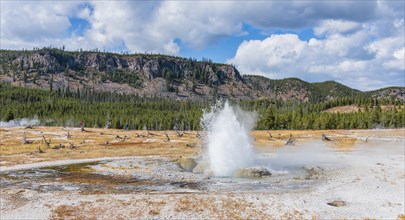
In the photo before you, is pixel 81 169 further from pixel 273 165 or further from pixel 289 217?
pixel 289 217

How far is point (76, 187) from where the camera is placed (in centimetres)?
3597

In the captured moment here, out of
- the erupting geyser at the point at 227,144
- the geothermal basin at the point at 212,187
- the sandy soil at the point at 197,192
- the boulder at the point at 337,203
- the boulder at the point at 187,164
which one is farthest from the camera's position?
the boulder at the point at 187,164

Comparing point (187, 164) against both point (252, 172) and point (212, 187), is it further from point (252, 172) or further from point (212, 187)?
point (212, 187)

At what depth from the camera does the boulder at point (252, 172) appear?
4269cm

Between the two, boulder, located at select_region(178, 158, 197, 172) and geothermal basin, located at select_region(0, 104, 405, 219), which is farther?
boulder, located at select_region(178, 158, 197, 172)

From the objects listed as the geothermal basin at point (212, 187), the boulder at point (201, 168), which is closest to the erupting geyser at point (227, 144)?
the geothermal basin at point (212, 187)

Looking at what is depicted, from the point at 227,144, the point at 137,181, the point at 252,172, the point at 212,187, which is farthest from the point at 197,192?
the point at 227,144

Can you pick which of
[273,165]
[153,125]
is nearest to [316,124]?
[153,125]

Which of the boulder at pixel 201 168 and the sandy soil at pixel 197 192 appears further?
the boulder at pixel 201 168

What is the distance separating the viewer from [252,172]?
141 feet

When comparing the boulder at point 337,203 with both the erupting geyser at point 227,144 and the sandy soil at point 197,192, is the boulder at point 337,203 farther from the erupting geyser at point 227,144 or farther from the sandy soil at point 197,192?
the erupting geyser at point 227,144

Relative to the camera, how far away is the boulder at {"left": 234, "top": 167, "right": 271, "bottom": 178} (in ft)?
140

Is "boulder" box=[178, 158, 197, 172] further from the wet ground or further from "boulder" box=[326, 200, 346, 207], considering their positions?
"boulder" box=[326, 200, 346, 207]

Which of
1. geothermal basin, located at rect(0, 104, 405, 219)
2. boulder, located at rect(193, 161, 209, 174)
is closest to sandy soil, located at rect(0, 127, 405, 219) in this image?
geothermal basin, located at rect(0, 104, 405, 219)
